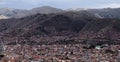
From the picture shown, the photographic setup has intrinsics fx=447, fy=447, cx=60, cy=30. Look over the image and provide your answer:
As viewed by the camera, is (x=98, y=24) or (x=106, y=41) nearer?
(x=106, y=41)

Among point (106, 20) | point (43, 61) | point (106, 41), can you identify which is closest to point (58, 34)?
point (106, 20)

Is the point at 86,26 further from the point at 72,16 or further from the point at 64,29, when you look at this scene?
the point at 72,16

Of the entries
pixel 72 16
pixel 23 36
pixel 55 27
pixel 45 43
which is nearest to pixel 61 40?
pixel 45 43

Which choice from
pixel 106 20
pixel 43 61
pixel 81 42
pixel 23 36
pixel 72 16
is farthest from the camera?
pixel 72 16

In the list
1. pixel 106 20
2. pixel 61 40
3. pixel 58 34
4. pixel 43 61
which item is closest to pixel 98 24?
pixel 106 20

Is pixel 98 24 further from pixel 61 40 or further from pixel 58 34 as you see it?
pixel 61 40

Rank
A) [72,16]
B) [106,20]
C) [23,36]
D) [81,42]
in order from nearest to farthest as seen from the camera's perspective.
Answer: [81,42], [23,36], [106,20], [72,16]

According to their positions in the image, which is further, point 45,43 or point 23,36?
point 23,36

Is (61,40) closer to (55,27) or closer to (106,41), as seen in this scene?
(106,41)

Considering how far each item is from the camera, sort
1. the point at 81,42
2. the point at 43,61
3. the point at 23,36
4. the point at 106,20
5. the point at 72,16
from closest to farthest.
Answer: the point at 43,61
the point at 81,42
the point at 23,36
the point at 106,20
the point at 72,16
